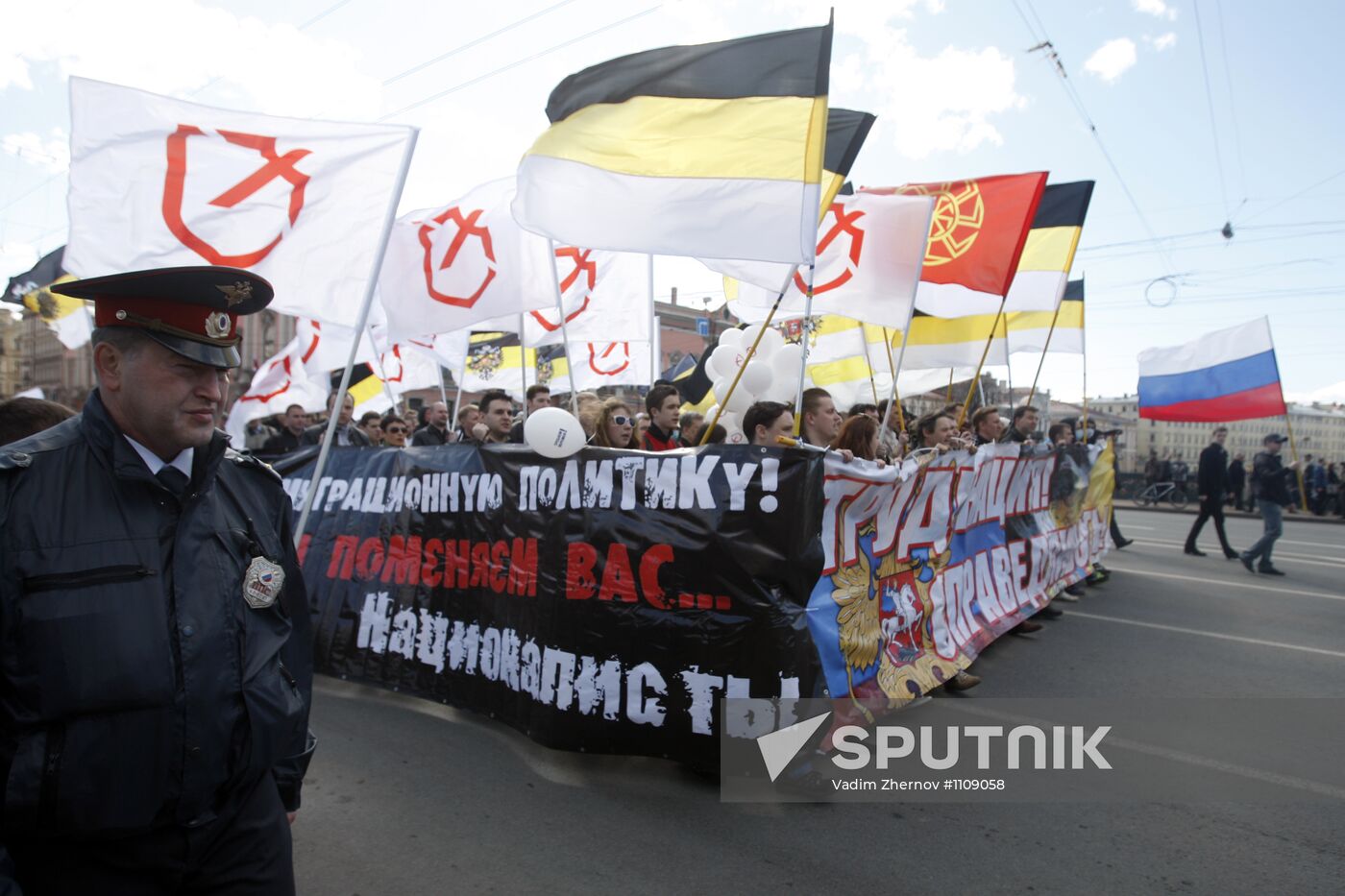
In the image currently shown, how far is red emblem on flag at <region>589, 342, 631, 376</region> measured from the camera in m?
9.57

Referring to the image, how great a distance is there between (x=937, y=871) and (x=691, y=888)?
944 millimetres

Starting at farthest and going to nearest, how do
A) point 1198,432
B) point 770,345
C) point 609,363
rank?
point 1198,432 < point 609,363 < point 770,345

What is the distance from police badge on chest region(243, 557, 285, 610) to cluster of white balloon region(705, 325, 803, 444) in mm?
4695

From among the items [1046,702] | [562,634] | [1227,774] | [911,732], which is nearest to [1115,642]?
[1046,702]

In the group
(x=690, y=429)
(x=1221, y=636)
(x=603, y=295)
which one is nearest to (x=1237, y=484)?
(x=1221, y=636)

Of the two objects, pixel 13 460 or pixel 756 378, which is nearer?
pixel 13 460

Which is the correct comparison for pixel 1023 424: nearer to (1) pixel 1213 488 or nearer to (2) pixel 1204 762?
(2) pixel 1204 762

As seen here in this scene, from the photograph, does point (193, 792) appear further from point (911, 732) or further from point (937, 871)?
point (911, 732)

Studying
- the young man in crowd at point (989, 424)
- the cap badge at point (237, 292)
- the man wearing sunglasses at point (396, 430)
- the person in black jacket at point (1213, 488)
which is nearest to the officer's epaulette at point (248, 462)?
the cap badge at point (237, 292)

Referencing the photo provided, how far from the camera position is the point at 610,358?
970 cm

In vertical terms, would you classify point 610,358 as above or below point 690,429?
above

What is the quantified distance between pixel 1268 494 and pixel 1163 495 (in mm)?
14749

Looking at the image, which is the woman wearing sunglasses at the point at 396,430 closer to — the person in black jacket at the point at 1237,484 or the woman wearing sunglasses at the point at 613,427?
the woman wearing sunglasses at the point at 613,427

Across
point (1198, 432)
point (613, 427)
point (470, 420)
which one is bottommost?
point (613, 427)
